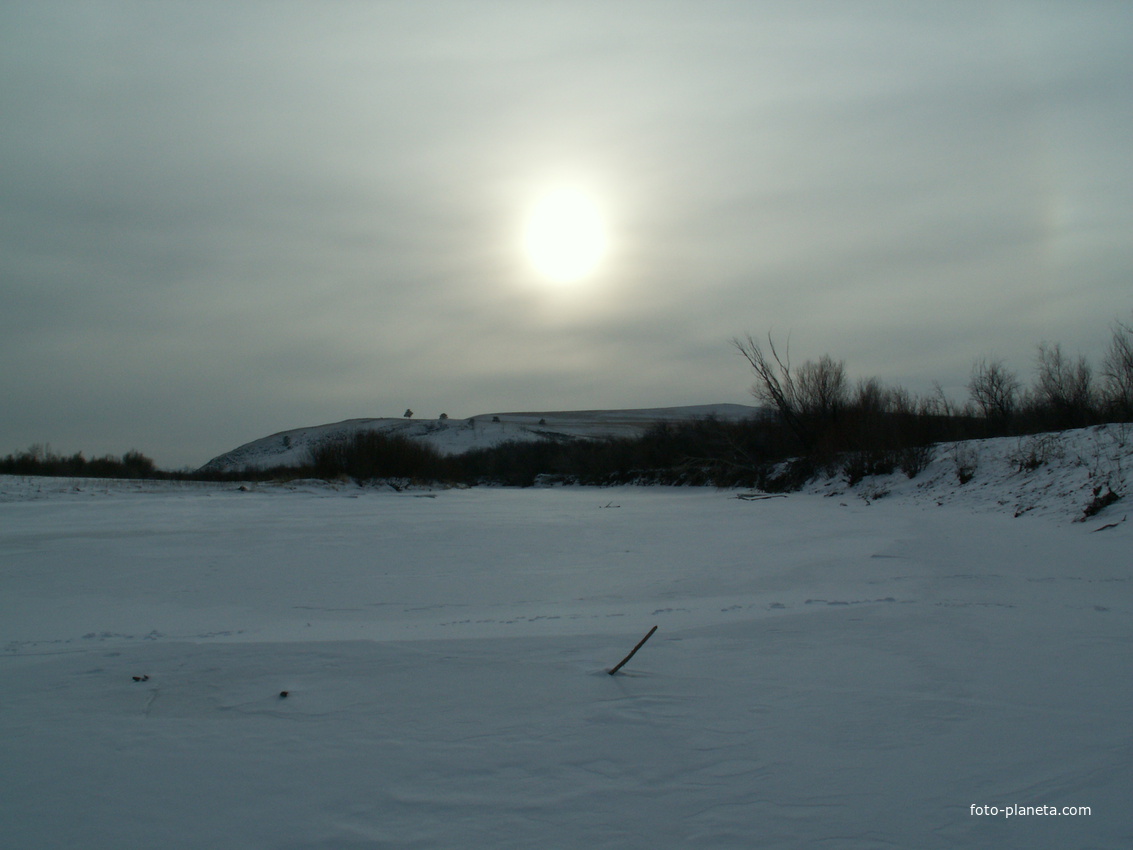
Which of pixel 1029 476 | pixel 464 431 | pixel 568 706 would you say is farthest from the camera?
pixel 464 431

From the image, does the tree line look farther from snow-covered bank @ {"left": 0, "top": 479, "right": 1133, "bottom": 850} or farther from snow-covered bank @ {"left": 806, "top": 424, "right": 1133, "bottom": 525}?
snow-covered bank @ {"left": 0, "top": 479, "right": 1133, "bottom": 850}

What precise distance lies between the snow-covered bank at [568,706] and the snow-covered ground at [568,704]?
0.05ft

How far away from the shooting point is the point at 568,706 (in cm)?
325

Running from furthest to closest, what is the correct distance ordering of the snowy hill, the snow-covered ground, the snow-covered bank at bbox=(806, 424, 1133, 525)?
the snowy hill < the snow-covered bank at bbox=(806, 424, 1133, 525) < the snow-covered ground

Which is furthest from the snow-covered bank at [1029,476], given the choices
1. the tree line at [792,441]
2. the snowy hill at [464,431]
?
the snowy hill at [464,431]

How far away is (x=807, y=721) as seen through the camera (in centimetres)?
305

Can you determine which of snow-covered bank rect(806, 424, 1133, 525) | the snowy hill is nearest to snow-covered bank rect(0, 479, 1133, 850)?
snow-covered bank rect(806, 424, 1133, 525)

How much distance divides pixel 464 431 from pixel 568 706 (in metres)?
62.6

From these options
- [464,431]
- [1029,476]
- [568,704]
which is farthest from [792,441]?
[464,431]

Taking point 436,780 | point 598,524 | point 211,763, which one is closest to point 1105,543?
point 598,524

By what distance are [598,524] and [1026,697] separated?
9435 mm

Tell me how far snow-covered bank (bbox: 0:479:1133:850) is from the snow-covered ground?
2cm

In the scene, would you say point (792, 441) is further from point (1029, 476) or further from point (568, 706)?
point (568, 706)

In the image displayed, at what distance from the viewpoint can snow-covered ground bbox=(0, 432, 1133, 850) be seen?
2.28 meters
